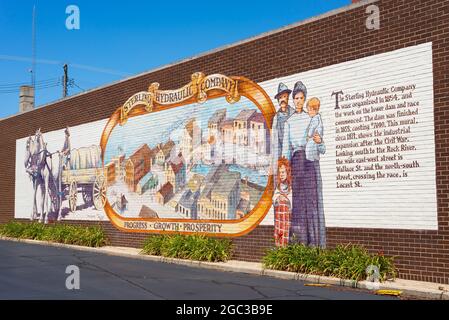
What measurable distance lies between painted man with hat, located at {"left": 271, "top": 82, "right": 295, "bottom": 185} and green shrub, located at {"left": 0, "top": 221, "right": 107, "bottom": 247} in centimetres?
872

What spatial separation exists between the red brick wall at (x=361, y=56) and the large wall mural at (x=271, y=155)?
21 centimetres

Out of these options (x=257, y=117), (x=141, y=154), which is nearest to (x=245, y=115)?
(x=257, y=117)

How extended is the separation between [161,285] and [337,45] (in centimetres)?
704

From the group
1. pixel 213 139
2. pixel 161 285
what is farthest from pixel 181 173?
pixel 161 285

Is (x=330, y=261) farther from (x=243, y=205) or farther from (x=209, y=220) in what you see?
(x=209, y=220)

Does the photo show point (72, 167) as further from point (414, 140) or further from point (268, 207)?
point (414, 140)

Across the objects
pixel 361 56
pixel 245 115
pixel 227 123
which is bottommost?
pixel 227 123

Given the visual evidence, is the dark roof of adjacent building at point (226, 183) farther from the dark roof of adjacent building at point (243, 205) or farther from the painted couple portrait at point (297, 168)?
the painted couple portrait at point (297, 168)

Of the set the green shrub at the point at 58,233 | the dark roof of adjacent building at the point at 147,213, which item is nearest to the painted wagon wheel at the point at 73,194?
the green shrub at the point at 58,233

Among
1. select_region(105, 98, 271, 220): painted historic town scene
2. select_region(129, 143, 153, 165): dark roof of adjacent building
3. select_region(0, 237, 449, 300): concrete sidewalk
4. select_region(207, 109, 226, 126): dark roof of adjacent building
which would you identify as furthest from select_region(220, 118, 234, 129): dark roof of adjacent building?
select_region(0, 237, 449, 300): concrete sidewalk

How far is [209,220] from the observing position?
691 inches

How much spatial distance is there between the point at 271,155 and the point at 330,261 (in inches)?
158

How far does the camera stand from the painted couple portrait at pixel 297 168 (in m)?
14.4

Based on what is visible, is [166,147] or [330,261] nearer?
Answer: [330,261]
